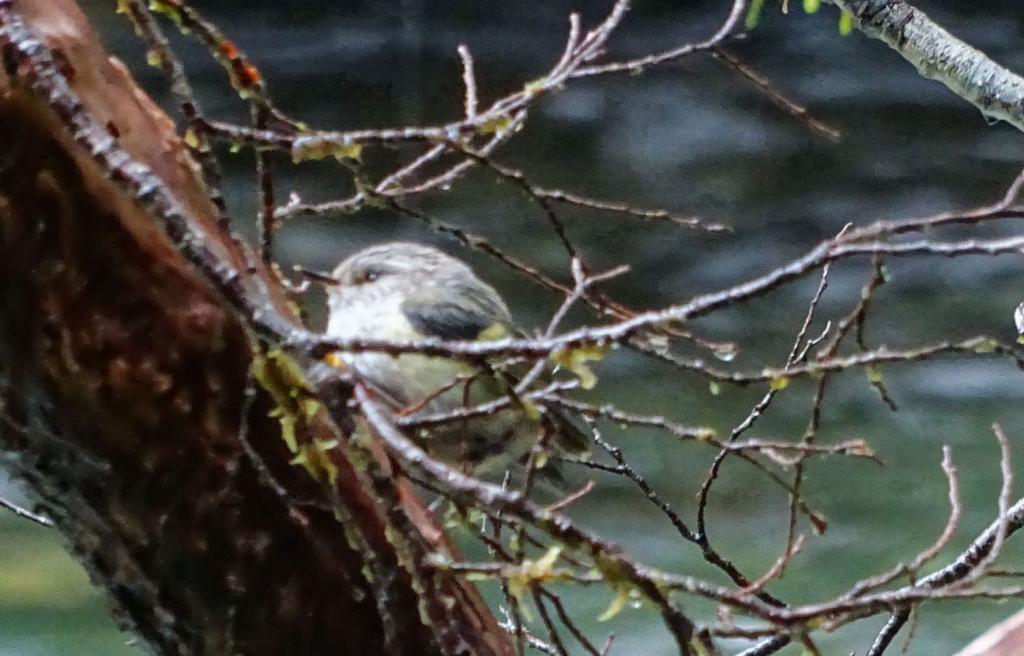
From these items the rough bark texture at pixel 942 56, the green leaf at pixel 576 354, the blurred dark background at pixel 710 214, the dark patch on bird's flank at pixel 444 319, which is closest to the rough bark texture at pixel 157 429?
the green leaf at pixel 576 354

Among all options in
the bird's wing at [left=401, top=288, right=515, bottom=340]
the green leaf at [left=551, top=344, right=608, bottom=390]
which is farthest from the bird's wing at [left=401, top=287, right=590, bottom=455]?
the green leaf at [left=551, top=344, right=608, bottom=390]

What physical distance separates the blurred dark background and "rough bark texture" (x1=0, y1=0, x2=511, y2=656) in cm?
193

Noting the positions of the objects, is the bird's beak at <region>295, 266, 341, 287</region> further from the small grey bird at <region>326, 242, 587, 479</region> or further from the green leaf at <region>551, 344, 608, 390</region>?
the green leaf at <region>551, 344, 608, 390</region>

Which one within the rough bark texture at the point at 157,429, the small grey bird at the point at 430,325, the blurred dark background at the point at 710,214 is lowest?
the rough bark texture at the point at 157,429

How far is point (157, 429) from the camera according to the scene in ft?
2.55

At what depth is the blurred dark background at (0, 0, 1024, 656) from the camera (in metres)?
2.97

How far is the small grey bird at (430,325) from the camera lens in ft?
4.13

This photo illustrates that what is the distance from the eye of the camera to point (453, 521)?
96 centimetres

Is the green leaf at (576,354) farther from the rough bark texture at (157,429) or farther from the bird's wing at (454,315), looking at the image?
the bird's wing at (454,315)

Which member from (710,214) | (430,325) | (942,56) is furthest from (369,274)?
(710,214)

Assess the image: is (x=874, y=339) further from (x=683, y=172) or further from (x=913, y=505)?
(x=683, y=172)

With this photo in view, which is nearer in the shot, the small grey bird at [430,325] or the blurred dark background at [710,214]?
the small grey bird at [430,325]

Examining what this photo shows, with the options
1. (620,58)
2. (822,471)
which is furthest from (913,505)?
(620,58)

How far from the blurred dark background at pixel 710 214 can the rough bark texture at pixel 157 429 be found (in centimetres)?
193
